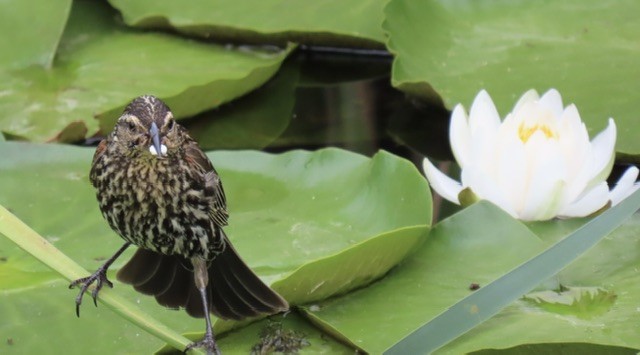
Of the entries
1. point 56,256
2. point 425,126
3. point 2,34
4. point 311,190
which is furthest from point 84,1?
point 56,256

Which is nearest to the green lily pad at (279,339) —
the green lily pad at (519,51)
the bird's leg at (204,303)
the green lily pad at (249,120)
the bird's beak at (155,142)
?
the bird's leg at (204,303)

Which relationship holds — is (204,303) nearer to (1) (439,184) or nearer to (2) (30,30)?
(1) (439,184)

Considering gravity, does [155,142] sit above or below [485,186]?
above

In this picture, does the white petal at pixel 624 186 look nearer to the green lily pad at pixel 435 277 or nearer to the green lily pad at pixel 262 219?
the green lily pad at pixel 435 277

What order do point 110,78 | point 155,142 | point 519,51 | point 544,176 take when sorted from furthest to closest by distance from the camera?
point 110,78
point 519,51
point 544,176
point 155,142

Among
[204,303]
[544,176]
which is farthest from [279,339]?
[544,176]

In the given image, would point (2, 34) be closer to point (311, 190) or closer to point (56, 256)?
point (311, 190)

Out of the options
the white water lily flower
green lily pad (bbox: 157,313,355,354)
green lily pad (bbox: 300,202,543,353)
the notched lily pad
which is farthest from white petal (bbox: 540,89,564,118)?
green lily pad (bbox: 157,313,355,354)

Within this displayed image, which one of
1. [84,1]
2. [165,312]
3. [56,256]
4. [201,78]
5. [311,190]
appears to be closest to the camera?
[56,256]
